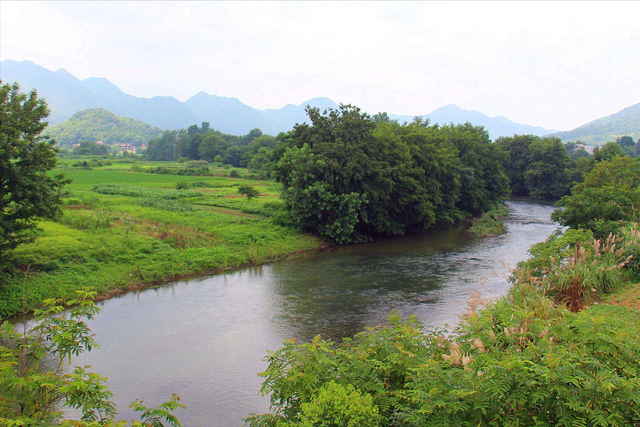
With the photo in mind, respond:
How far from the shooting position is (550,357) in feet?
19.6

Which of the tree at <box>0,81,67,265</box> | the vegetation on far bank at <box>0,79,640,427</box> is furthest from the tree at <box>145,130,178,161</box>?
the tree at <box>0,81,67,265</box>

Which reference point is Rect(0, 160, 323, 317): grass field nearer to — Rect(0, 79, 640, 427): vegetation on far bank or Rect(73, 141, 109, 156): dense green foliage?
Rect(0, 79, 640, 427): vegetation on far bank

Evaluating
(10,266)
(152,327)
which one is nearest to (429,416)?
(152,327)

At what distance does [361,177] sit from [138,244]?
1562 centimetres

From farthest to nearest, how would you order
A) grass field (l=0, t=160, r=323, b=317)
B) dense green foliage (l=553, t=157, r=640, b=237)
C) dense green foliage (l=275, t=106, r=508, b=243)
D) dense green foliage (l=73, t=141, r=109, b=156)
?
dense green foliage (l=73, t=141, r=109, b=156) → dense green foliage (l=275, t=106, r=508, b=243) → dense green foliage (l=553, t=157, r=640, b=237) → grass field (l=0, t=160, r=323, b=317)

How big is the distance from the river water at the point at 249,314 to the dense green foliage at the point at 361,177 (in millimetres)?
3686

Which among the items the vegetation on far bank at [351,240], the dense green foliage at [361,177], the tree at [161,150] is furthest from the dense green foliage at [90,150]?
the dense green foliage at [361,177]

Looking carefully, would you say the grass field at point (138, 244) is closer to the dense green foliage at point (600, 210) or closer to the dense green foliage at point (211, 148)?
the dense green foliage at point (600, 210)

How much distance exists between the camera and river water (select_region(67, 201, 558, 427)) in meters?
12.2

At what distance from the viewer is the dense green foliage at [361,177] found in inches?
1228

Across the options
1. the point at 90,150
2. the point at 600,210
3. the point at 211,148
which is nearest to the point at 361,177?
the point at 600,210

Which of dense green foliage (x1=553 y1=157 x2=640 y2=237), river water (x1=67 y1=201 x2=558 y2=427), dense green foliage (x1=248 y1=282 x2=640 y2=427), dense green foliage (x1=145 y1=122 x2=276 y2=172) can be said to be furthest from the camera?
dense green foliage (x1=145 y1=122 x2=276 y2=172)

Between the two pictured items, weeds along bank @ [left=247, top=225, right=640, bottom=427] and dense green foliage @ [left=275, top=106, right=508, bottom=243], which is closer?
weeds along bank @ [left=247, top=225, right=640, bottom=427]

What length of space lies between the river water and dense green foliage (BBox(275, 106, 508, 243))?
3686mm
